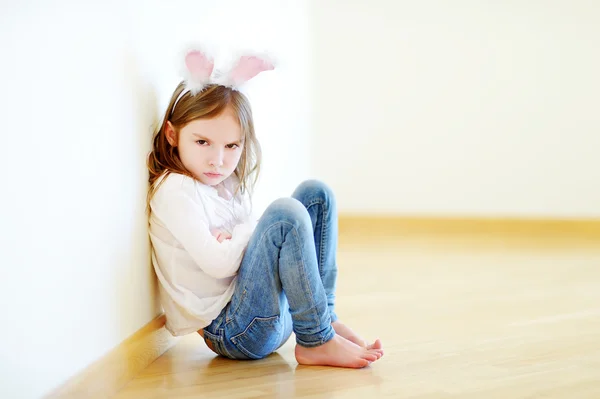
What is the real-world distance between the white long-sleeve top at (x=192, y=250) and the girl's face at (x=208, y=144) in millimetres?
35

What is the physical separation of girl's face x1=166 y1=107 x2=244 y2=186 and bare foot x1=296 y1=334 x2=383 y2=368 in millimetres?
381

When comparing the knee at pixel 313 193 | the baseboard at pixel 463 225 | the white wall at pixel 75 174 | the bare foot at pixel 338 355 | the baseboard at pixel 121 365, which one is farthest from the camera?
the baseboard at pixel 463 225

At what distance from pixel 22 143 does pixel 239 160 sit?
63 cm

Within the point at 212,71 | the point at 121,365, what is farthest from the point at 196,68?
the point at 121,365

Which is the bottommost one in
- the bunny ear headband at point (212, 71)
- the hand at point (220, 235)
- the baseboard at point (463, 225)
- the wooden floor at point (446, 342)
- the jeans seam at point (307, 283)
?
the baseboard at point (463, 225)

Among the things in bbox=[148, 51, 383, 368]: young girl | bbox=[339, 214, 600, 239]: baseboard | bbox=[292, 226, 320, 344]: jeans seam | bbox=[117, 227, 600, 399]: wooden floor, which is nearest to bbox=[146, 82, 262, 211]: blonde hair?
bbox=[148, 51, 383, 368]: young girl

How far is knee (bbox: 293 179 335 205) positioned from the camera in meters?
1.54

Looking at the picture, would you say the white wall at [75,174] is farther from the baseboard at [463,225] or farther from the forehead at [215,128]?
the baseboard at [463,225]

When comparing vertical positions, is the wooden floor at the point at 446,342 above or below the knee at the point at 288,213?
below

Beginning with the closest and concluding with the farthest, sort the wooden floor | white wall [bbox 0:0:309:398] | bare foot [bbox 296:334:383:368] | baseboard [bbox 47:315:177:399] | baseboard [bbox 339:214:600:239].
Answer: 1. white wall [bbox 0:0:309:398]
2. baseboard [bbox 47:315:177:399]
3. the wooden floor
4. bare foot [bbox 296:334:383:368]
5. baseboard [bbox 339:214:600:239]

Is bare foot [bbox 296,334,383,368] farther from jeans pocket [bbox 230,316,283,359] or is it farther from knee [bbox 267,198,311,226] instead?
knee [bbox 267,198,311,226]

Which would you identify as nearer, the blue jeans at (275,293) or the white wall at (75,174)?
the white wall at (75,174)

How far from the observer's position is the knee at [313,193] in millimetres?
1536

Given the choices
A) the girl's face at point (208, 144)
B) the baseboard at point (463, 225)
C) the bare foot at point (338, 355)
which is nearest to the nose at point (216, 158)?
the girl's face at point (208, 144)
